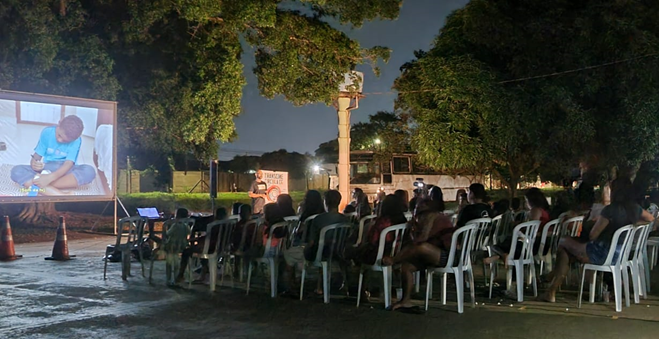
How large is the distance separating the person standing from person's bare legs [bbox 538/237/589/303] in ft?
28.2

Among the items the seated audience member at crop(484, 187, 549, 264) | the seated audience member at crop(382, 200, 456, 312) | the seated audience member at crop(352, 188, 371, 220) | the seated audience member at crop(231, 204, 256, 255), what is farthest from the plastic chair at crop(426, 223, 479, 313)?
the seated audience member at crop(352, 188, 371, 220)

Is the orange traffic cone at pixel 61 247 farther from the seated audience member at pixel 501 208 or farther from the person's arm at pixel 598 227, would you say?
the person's arm at pixel 598 227

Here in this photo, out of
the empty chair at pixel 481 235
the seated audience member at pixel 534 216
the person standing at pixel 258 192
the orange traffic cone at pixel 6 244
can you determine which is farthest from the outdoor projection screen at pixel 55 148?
the seated audience member at pixel 534 216

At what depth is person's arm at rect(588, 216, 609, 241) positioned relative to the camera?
7074 mm

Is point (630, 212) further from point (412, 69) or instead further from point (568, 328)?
point (412, 69)

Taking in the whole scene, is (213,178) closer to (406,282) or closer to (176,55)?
(176,55)

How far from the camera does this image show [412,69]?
23953 millimetres

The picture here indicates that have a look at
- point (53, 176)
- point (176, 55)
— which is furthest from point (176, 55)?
point (53, 176)

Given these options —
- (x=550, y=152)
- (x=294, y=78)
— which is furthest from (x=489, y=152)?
(x=294, y=78)

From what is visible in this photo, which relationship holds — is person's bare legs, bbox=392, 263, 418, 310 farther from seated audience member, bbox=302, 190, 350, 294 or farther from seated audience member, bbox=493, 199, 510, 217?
seated audience member, bbox=493, 199, 510, 217

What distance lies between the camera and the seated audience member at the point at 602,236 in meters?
7.05

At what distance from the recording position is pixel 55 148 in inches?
604

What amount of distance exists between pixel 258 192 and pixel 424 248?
32.1 ft

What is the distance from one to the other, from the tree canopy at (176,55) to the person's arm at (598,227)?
12291 millimetres
